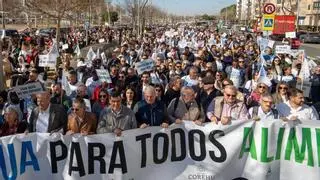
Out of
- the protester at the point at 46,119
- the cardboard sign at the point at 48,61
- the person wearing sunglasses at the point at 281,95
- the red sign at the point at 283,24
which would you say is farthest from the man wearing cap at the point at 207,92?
the red sign at the point at 283,24

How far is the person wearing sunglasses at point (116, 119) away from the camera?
5.84m

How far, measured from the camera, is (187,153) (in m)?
5.82

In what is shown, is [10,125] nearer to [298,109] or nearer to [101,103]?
[101,103]

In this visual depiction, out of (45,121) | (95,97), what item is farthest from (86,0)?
(45,121)

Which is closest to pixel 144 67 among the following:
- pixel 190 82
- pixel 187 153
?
pixel 190 82

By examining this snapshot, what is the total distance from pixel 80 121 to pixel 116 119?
45cm

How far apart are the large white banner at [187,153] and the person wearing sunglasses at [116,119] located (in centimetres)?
18

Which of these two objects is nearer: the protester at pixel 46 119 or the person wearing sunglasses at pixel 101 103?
the protester at pixel 46 119

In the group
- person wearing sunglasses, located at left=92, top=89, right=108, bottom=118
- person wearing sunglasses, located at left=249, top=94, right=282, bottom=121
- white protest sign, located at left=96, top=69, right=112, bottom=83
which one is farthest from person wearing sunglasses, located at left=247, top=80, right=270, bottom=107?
white protest sign, located at left=96, top=69, right=112, bottom=83

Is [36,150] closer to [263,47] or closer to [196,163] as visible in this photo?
[196,163]

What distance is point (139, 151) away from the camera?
5750 mm

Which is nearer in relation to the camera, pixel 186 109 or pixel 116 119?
pixel 116 119

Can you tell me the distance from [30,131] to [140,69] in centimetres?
467

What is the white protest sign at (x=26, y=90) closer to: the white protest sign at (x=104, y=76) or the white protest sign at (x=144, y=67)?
the white protest sign at (x=104, y=76)
